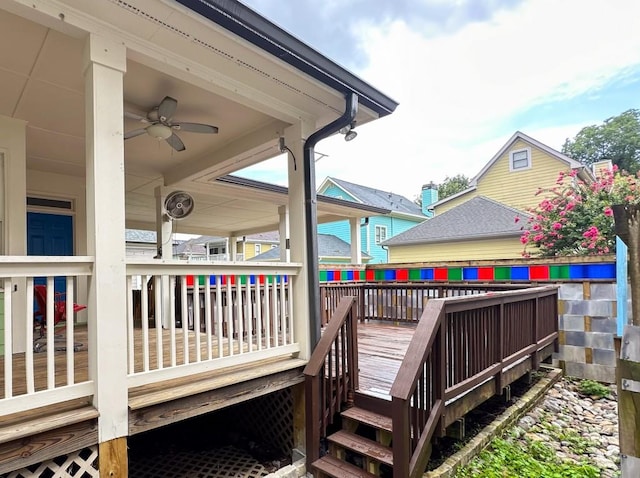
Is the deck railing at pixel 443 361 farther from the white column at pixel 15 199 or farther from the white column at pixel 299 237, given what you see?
the white column at pixel 15 199

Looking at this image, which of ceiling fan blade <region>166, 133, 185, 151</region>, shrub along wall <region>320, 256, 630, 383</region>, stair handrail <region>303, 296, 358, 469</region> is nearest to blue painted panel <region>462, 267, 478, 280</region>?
shrub along wall <region>320, 256, 630, 383</region>

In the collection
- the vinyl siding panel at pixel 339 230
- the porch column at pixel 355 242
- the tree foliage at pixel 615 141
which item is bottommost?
the porch column at pixel 355 242

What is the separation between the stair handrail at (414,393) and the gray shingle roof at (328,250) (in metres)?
13.1

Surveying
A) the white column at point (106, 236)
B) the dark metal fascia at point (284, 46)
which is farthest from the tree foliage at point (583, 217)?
the white column at point (106, 236)

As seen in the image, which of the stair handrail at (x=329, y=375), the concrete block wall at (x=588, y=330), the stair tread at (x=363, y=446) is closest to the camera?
the stair tread at (x=363, y=446)

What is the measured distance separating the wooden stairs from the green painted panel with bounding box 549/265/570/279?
416 cm

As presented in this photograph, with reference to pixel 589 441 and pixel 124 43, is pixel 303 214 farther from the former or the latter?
pixel 589 441

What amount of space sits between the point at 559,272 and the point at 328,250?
11631mm

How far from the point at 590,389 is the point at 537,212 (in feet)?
15.0

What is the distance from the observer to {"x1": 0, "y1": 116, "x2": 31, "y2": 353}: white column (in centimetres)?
377

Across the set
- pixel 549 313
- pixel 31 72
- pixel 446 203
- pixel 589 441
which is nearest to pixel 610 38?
pixel 446 203

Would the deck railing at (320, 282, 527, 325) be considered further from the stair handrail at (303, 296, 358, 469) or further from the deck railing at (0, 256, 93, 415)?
the deck railing at (0, 256, 93, 415)

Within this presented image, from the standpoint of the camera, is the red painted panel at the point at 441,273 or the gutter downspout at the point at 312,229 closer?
the gutter downspout at the point at 312,229

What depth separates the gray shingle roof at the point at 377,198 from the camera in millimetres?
18156
